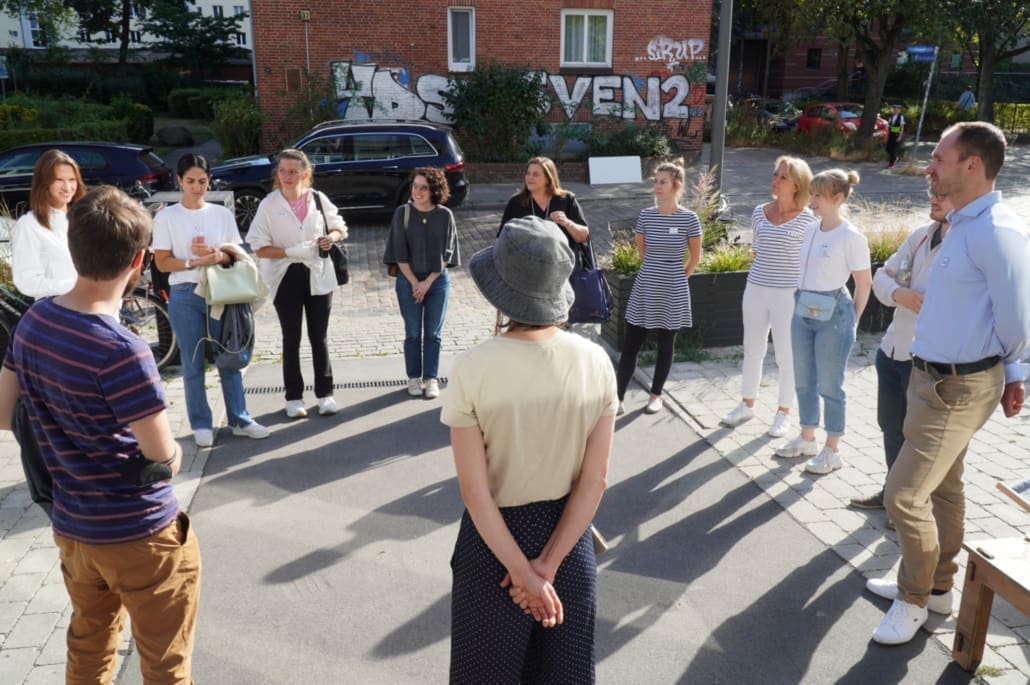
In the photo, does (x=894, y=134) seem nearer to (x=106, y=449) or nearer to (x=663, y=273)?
Result: (x=663, y=273)

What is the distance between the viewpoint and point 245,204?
14914 mm

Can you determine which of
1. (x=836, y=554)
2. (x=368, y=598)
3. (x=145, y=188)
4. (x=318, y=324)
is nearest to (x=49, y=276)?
(x=318, y=324)

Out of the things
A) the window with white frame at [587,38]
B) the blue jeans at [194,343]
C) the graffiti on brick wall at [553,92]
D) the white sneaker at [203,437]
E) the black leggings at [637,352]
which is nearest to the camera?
the blue jeans at [194,343]

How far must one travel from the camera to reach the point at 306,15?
812 inches

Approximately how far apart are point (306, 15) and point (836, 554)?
1935cm

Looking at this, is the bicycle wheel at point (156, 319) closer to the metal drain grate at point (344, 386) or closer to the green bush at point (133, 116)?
the metal drain grate at point (344, 386)

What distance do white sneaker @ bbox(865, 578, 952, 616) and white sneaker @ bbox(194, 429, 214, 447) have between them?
4.32 m

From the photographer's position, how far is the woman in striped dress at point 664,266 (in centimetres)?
638

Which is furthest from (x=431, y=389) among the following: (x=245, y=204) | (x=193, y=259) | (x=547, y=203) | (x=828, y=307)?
(x=245, y=204)

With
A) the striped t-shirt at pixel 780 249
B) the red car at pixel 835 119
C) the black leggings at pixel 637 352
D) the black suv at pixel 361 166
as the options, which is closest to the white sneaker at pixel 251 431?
the black leggings at pixel 637 352

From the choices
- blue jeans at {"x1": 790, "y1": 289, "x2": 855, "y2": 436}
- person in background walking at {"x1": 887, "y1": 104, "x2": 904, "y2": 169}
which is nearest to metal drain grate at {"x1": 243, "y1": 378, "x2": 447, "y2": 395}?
blue jeans at {"x1": 790, "y1": 289, "x2": 855, "y2": 436}

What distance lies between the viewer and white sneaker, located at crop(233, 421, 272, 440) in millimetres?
6312

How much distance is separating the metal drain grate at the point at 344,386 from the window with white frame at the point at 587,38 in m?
17.0

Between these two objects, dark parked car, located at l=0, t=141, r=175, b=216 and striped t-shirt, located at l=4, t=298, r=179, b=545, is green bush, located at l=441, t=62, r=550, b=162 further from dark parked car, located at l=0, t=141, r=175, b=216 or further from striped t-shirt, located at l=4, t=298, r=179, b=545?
striped t-shirt, located at l=4, t=298, r=179, b=545
